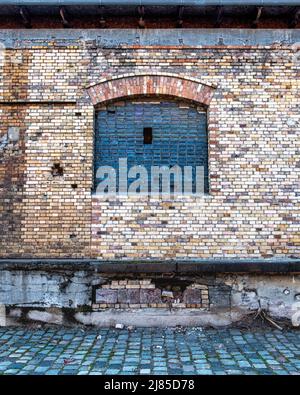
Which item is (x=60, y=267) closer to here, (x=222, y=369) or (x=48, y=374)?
(x=48, y=374)

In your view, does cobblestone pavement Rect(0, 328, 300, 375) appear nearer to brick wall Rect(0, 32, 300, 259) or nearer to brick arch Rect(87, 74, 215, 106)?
→ brick wall Rect(0, 32, 300, 259)

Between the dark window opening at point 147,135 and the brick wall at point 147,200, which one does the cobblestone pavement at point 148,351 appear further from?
the dark window opening at point 147,135

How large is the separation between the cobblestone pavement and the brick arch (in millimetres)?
4090

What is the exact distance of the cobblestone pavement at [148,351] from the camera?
184 inches

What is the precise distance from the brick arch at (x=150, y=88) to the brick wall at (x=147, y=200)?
0.02m

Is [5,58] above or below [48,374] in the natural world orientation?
above

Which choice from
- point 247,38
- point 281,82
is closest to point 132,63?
point 247,38

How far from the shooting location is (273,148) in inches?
278

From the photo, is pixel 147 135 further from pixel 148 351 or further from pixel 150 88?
pixel 148 351

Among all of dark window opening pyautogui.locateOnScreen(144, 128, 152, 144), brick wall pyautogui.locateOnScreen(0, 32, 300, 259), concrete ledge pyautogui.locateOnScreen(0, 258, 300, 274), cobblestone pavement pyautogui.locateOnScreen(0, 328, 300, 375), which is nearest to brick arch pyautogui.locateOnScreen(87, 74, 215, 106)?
brick wall pyautogui.locateOnScreen(0, 32, 300, 259)

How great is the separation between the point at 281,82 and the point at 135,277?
449cm

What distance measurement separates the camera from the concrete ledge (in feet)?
21.2

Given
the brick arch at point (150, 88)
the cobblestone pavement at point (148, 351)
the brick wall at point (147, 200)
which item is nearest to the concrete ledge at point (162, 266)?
the brick wall at point (147, 200)

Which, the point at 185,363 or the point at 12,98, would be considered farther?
the point at 12,98
